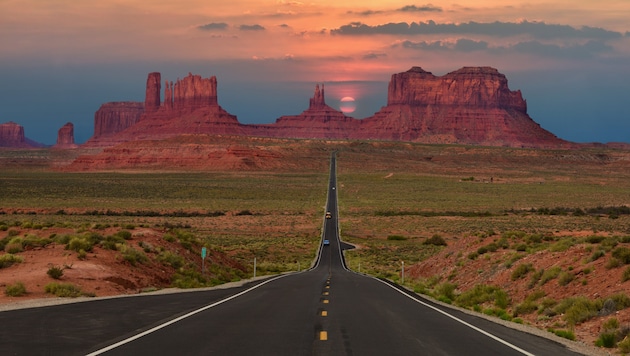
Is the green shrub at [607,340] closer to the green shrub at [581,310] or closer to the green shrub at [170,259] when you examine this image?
the green shrub at [581,310]

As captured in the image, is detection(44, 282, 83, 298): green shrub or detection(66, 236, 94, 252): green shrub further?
detection(66, 236, 94, 252): green shrub

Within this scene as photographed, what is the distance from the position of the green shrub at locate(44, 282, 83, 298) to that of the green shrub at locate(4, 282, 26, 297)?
0.81m

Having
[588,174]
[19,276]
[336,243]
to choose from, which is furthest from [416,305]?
[588,174]

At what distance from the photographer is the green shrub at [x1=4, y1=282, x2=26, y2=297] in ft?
68.1

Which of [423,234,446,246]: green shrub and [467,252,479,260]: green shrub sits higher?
[467,252,479,260]: green shrub

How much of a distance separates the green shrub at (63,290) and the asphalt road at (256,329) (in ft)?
6.40

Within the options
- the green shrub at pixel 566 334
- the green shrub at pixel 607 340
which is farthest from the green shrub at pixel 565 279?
the green shrub at pixel 607 340

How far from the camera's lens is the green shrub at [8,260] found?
82.1 ft

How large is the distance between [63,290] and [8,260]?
4687mm

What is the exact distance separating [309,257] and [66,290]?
39.5 metres

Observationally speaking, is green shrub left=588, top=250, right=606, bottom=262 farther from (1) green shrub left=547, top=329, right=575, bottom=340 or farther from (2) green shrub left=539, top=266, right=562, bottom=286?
(1) green shrub left=547, top=329, right=575, bottom=340

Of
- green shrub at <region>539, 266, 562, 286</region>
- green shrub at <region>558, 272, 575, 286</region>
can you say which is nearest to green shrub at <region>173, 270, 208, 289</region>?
green shrub at <region>539, 266, 562, 286</region>

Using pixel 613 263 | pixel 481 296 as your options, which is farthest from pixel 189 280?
pixel 613 263

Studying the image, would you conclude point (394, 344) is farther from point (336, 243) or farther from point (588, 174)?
point (588, 174)
